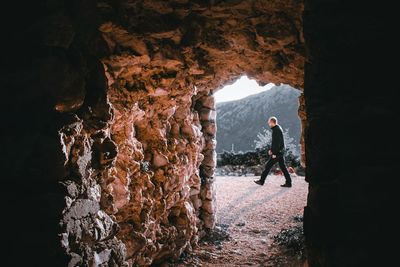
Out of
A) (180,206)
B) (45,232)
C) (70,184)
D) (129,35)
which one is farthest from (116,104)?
(180,206)

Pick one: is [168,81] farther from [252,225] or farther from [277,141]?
[277,141]

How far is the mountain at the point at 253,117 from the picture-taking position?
3944 centimetres

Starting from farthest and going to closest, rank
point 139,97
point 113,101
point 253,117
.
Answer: point 253,117, point 139,97, point 113,101

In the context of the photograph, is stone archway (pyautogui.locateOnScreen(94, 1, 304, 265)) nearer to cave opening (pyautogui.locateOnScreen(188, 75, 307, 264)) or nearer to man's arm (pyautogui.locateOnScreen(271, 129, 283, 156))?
cave opening (pyautogui.locateOnScreen(188, 75, 307, 264))

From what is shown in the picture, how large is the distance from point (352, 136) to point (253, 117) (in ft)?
130

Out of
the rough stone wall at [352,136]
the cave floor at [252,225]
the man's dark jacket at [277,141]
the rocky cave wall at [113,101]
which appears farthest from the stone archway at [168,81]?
the man's dark jacket at [277,141]

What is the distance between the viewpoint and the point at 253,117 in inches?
1603

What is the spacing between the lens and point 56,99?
2059 millimetres

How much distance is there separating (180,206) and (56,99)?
3116 mm

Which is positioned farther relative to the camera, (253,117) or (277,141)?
(253,117)

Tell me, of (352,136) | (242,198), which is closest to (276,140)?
(242,198)

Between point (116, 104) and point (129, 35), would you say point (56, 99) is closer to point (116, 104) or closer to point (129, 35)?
point (129, 35)

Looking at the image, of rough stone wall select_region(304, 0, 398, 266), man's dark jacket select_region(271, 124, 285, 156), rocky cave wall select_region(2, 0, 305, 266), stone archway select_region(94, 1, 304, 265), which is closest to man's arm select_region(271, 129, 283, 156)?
man's dark jacket select_region(271, 124, 285, 156)

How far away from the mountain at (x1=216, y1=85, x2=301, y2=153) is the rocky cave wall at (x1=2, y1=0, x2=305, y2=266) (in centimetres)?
3480
